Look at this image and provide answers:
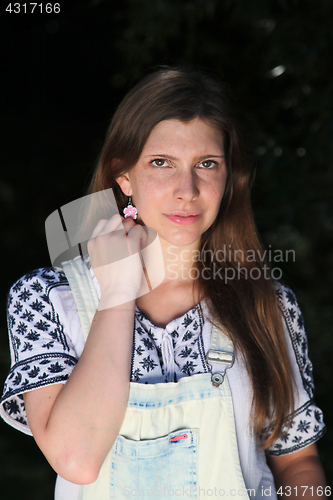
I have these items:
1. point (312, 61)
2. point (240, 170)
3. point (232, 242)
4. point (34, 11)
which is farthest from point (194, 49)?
point (232, 242)

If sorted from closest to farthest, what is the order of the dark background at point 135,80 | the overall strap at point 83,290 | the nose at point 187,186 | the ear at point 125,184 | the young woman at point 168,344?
the young woman at point 168,344 < the overall strap at point 83,290 < the nose at point 187,186 < the ear at point 125,184 < the dark background at point 135,80

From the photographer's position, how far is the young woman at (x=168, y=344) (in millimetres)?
1195

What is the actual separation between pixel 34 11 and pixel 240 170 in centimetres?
131

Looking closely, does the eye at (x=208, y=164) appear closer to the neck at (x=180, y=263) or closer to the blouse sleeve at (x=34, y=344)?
the neck at (x=180, y=263)

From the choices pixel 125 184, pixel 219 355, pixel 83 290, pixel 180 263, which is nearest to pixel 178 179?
pixel 125 184

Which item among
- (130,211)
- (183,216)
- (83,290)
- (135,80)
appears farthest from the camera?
(135,80)

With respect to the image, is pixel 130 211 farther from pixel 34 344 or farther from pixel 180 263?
pixel 34 344

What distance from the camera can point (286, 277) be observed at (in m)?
2.44

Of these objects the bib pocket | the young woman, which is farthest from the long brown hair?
the bib pocket

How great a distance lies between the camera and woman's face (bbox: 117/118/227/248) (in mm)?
1467

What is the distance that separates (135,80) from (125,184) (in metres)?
1.08

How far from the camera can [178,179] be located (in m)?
1.47

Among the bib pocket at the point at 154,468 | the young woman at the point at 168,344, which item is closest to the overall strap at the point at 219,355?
the young woman at the point at 168,344

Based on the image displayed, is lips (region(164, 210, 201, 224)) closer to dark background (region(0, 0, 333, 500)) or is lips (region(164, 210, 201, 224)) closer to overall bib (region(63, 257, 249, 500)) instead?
overall bib (region(63, 257, 249, 500))
